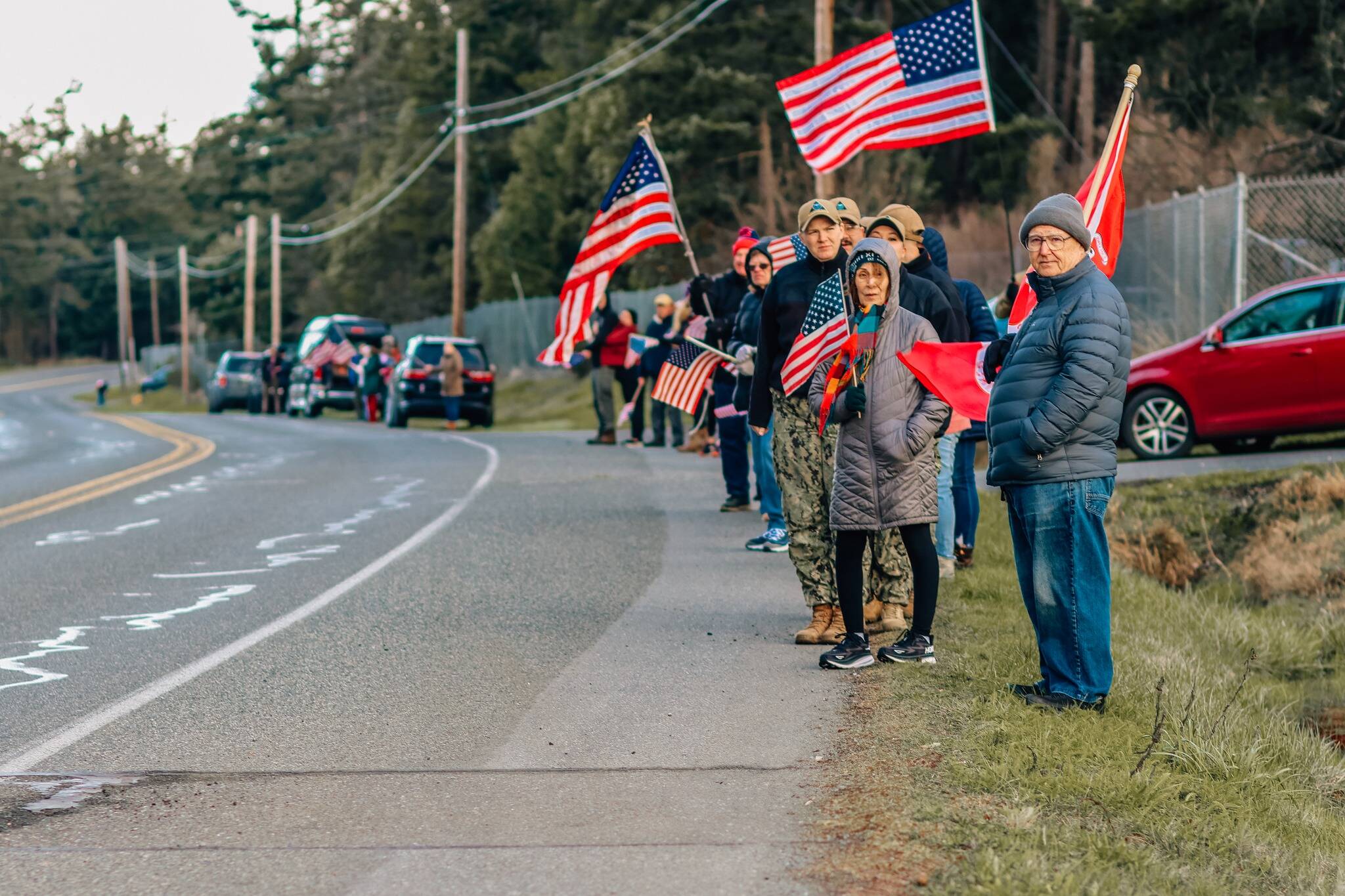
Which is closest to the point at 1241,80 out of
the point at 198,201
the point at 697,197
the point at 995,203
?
the point at 995,203

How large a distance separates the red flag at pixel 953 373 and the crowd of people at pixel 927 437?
0.26ft

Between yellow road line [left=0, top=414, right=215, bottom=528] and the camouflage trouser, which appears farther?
yellow road line [left=0, top=414, right=215, bottom=528]

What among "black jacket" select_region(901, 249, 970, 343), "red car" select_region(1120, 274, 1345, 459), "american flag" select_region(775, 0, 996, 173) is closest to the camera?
"black jacket" select_region(901, 249, 970, 343)

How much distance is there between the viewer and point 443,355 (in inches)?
1271

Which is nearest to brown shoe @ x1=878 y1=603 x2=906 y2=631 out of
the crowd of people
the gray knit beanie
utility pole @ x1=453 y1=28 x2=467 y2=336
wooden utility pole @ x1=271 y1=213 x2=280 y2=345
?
the crowd of people

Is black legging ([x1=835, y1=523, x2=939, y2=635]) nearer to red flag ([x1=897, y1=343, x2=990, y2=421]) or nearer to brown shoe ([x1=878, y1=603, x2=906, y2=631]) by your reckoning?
red flag ([x1=897, y1=343, x2=990, y2=421])

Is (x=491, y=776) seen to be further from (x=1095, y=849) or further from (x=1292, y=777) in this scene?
(x=1292, y=777)

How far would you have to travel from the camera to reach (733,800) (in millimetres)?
5477

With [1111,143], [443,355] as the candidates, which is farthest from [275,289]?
[1111,143]

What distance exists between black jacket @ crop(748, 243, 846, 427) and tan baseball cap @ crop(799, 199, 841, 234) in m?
0.23

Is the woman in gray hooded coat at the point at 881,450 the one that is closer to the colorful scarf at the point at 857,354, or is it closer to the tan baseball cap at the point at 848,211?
the colorful scarf at the point at 857,354

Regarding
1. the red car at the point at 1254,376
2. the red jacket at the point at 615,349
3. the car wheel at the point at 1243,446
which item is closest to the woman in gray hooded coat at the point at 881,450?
the red car at the point at 1254,376

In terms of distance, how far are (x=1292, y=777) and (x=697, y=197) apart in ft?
120

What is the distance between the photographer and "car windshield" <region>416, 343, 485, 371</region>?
107 ft
